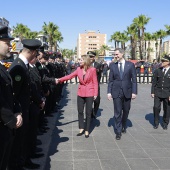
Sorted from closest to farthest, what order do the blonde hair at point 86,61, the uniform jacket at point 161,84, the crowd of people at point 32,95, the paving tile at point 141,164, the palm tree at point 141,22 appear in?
the crowd of people at point 32,95
the paving tile at point 141,164
the blonde hair at point 86,61
the uniform jacket at point 161,84
the palm tree at point 141,22

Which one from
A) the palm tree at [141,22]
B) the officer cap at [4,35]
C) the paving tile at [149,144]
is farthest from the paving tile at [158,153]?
the palm tree at [141,22]

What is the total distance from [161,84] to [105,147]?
268 centimetres

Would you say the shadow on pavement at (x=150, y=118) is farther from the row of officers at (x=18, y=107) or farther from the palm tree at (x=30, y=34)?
the palm tree at (x=30, y=34)

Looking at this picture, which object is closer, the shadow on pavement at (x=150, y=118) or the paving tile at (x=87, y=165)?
the paving tile at (x=87, y=165)

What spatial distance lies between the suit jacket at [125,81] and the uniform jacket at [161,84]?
118cm

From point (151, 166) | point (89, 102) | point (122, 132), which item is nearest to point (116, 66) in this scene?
Result: point (89, 102)

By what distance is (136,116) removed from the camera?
950 cm

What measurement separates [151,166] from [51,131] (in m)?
3.07

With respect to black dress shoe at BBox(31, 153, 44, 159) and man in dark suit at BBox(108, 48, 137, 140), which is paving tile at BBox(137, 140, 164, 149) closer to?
man in dark suit at BBox(108, 48, 137, 140)

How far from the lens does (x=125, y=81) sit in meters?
6.71

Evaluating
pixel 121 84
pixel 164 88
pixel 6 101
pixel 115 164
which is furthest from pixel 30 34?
pixel 6 101

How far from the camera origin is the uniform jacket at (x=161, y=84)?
7.57 m

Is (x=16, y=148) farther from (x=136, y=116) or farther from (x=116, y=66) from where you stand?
(x=136, y=116)

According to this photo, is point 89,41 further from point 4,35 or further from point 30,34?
point 4,35
